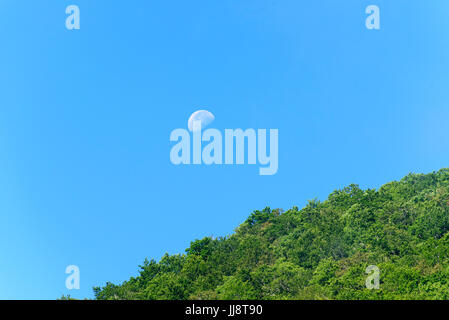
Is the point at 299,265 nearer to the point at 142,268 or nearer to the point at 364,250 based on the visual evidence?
the point at 364,250

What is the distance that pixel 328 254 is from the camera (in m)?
63.8

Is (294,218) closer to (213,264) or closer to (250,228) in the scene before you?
(250,228)

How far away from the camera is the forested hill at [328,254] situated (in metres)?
50.3

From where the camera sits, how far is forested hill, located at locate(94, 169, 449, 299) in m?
50.3

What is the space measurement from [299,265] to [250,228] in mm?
22214
